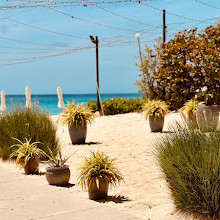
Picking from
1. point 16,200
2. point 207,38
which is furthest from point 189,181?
point 207,38

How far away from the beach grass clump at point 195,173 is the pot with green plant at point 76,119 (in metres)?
5.67

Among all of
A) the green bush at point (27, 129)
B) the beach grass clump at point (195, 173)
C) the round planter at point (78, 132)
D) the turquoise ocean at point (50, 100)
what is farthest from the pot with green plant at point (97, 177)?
the round planter at point (78, 132)

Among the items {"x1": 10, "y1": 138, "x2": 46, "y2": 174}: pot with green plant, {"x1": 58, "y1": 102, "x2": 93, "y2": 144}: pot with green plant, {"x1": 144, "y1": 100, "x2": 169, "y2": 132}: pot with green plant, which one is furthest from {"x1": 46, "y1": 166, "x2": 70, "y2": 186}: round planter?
{"x1": 144, "y1": 100, "x2": 169, "y2": 132}: pot with green plant

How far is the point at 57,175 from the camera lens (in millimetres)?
5137

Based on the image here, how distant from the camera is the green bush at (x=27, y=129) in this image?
7.25 m

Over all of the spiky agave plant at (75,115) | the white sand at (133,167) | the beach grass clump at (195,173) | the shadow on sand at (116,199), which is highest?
the spiky agave plant at (75,115)

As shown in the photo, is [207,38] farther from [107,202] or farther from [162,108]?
[107,202]

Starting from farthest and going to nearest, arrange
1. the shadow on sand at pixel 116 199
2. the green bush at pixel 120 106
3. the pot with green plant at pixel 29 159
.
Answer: the green bush at pixel 120 106 → the pot with green plant at pixel 29 159 → the shadow on sand at pixel 116 199

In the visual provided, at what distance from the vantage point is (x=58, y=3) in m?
10.9

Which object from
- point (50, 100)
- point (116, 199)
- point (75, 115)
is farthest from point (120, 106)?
point (50, 100)

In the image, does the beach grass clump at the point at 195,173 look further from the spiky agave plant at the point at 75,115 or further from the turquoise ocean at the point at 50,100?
the spiky agave plant at the point at 75,115

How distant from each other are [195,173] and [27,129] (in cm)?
464

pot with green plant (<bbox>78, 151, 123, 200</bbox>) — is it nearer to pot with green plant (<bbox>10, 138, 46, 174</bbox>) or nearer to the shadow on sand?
the shadow on sand

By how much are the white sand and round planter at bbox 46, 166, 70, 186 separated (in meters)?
0.20
